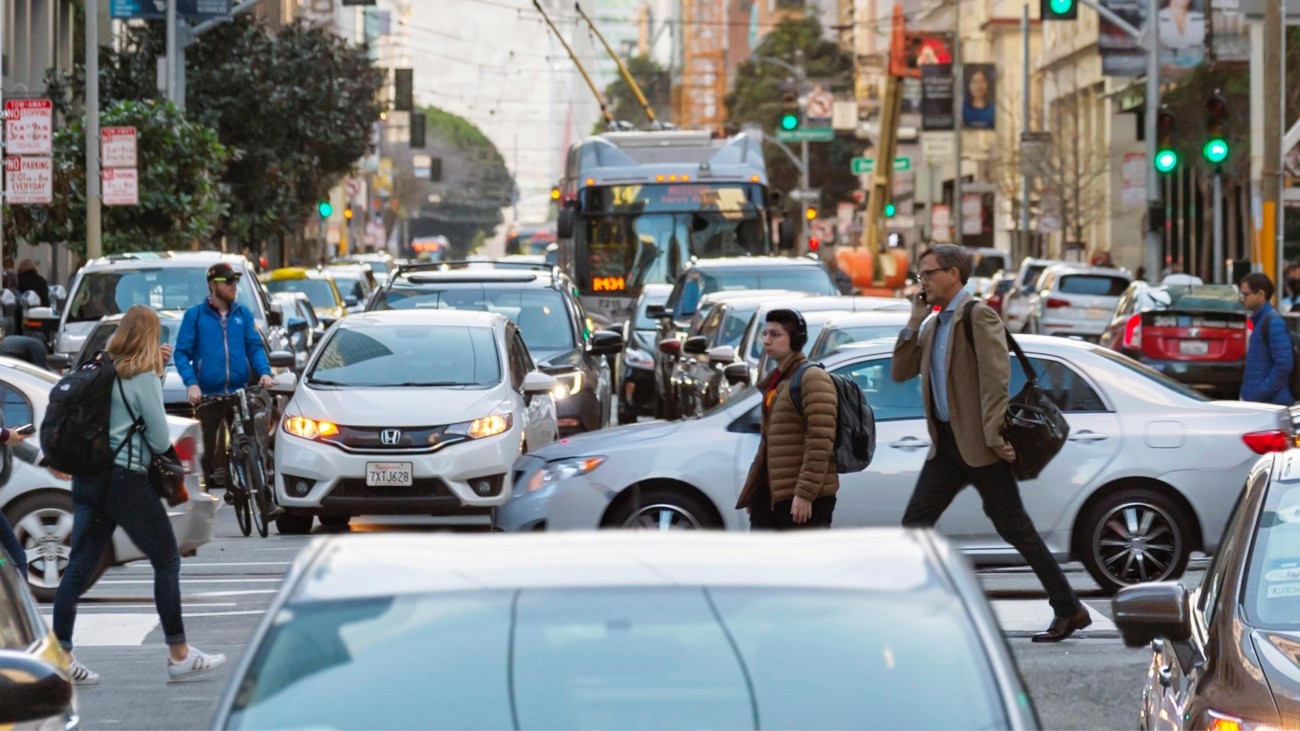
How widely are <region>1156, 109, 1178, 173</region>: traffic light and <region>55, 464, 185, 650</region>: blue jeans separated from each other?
1067 inches

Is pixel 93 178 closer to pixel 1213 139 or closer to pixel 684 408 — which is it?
pixel 684 408

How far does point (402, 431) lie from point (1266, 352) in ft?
22.1

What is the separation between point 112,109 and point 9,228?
4.67 meters

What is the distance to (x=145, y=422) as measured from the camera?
994 centimetres

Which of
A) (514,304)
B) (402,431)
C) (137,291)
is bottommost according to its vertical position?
(402,431)

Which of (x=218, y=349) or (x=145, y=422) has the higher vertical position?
(x=218, y=349)

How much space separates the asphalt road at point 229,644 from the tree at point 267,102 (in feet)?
111

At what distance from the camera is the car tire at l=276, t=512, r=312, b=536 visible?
16.2 metres

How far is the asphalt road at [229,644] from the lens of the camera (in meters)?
9.41

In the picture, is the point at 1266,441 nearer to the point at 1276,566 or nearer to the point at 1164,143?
the point at 1276,566

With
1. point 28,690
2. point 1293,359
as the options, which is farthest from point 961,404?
point 1293,359

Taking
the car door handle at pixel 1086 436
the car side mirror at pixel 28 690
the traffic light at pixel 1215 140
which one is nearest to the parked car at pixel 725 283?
the traffic light at pixel 1215 140

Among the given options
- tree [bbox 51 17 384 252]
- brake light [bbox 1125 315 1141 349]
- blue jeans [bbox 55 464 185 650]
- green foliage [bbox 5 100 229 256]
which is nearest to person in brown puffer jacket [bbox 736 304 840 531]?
blue jeans [bbox 55 464 185 650]

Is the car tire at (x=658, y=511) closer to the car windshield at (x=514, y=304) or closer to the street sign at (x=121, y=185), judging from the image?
the car windshield at (x=514, y=304)
